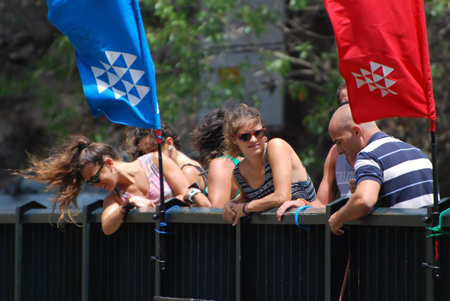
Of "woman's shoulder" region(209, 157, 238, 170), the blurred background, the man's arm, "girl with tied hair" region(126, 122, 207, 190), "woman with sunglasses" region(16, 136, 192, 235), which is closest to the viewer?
the man's arm

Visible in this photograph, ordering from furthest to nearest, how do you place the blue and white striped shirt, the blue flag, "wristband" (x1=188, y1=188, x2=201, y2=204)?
"wristband" (x1=188, y1=188, x2=201, y2=204) < the blue flag < the blue and white striped shirt

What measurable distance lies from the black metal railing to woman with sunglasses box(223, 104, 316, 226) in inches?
4.1

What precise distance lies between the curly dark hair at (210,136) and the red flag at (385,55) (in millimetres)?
2032

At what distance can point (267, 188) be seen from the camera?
17.1 feet

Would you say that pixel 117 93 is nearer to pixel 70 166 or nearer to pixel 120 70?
pixel 120 70

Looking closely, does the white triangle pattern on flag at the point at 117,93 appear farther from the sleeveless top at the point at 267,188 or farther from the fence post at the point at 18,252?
the fence post at the point at 18,252

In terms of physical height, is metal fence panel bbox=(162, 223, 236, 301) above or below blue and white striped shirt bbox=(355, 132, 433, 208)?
below

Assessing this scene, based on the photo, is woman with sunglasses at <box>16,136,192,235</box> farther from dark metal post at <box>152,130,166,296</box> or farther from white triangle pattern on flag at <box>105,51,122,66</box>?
white triangle pattern on flag at <box>105,51,122,66</box>

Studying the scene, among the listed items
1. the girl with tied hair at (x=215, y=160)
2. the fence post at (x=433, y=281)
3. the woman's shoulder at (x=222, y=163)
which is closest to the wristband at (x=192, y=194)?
the girl with tied hair at (x=215, y=160)

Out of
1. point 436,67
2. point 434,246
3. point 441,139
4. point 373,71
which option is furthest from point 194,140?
point 441,139

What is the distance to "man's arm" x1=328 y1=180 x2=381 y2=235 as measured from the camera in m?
4.14

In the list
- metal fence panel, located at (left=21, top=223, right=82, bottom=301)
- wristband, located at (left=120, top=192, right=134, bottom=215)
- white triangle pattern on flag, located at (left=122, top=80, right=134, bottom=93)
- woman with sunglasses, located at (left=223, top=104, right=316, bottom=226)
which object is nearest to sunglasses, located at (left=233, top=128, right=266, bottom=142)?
woman with sunglasses, located at (left=223, top=104, right=316, bottom=226)

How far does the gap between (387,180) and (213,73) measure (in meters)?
9.83

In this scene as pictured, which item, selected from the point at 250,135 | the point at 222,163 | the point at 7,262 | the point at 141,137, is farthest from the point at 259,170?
Answer: the point at 7,262
